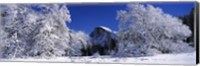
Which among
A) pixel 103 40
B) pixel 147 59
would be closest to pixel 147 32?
pixel 147 59

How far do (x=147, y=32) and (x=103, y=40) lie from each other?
24.1 inches

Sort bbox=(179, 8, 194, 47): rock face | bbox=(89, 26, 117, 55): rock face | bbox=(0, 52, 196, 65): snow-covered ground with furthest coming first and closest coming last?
bbox=(89, 26, 117, 55): rock face, bbox=(0, 52, 196, 65): snow-covered ground, bbox=(179, 8, 194, 47): rock face

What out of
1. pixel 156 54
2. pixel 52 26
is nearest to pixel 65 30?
pixel 52 26

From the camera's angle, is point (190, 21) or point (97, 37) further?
point (97, 37)

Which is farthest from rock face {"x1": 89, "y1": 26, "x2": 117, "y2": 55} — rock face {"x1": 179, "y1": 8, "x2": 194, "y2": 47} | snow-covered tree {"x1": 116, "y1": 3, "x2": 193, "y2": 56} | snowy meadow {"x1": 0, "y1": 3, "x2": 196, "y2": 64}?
rock face {"x1": 179, "y1": 8, "x2": 194, "y2": 47}

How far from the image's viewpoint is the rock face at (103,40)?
7.46 meters

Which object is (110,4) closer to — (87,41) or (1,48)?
(87,41)

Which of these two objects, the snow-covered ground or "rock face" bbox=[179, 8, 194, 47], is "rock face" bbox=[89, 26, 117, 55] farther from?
"rock face" bbox=[179, 8, 194, 47]

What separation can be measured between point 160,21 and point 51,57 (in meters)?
1.62

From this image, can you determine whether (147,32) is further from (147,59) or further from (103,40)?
(103,40)

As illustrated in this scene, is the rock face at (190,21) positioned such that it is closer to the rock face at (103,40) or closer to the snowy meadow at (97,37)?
the snowy meadow at (97,37)

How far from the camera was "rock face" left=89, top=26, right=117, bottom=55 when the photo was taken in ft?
24.5

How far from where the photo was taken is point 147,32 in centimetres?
738

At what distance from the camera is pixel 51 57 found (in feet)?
25.4
